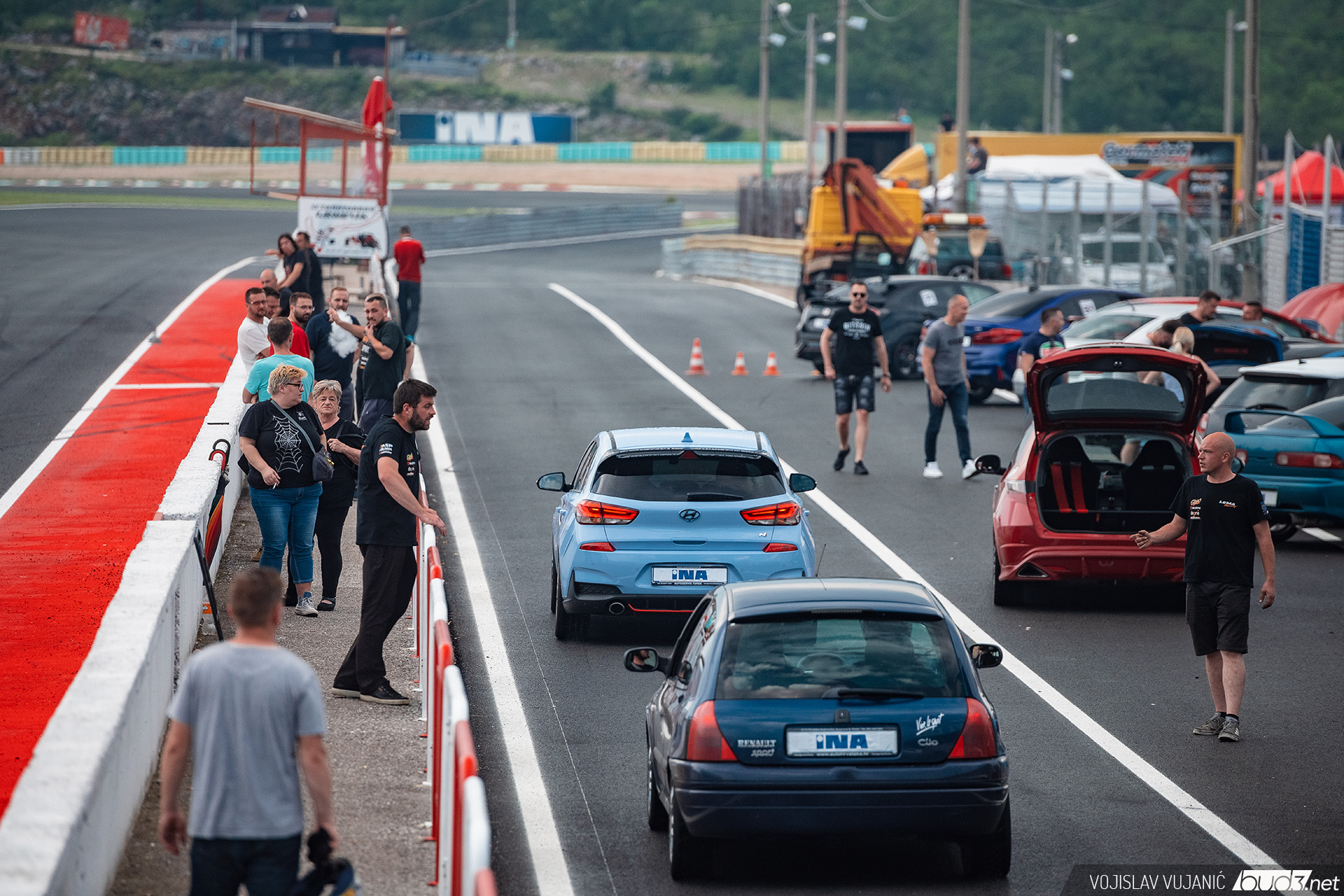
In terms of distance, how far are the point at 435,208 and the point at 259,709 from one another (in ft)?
212

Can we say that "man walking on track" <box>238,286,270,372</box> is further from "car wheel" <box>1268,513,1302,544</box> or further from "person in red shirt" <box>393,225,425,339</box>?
"person in red shirt" <box>393,225,425,339</box>

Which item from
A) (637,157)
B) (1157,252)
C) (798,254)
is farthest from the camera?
(637,157)

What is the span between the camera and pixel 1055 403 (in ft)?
49.9

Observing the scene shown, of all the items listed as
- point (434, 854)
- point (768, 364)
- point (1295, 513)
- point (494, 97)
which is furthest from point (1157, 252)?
point (494, 97)

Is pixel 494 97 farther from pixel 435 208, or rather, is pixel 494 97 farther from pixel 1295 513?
pixel 1295 513

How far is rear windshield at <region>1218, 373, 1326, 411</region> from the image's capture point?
16188 millimetres

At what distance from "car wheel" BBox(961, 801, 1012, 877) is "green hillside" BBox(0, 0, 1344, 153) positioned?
97.2m

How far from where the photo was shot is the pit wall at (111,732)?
527cm

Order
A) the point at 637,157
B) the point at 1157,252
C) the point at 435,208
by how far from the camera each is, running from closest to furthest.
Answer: the point at 1157,252 < the point at 435,208 < the point at 637,157

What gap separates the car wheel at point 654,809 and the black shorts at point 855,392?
11063 millimetres

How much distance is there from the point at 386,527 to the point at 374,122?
27062 mm

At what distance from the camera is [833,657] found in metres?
6.96

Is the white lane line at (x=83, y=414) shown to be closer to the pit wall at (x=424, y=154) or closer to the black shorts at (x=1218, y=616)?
the black shorts at (x=1218, y=616)

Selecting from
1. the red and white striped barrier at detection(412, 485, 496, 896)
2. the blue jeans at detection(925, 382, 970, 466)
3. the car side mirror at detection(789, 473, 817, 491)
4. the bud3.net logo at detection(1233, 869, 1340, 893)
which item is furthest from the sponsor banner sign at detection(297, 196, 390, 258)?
the bud3.net logo at detection(1233, 869, 1340, 893)
